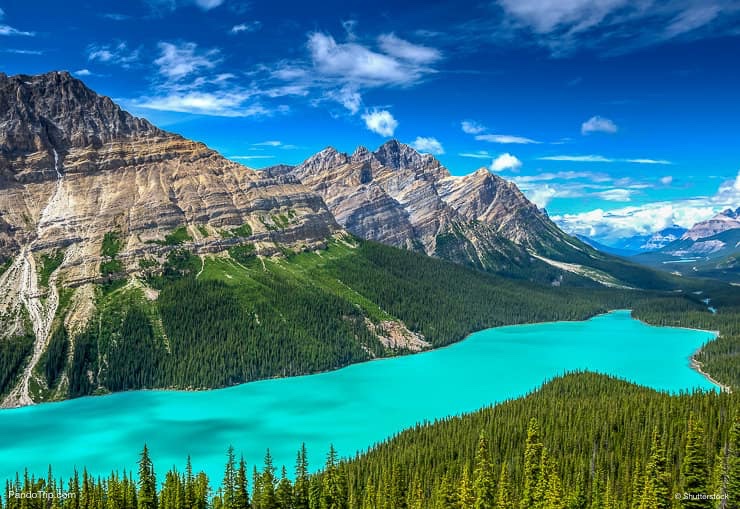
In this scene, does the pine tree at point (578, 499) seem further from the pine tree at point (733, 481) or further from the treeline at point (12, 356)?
the treeline at point (12, 356)

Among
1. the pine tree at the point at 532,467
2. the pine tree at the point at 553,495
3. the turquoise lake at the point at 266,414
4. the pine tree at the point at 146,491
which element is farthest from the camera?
the turquoise lake at the point at 266,414

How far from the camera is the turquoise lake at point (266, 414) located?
359 feet

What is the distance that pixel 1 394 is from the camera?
144000 millimetres

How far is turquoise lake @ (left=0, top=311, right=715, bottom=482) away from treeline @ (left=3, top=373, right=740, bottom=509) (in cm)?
1383

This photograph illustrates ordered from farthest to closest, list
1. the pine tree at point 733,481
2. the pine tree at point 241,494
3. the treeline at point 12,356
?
the treeline at point 12,356 < the pine tree at point 241,494 < the pine tree at point 733,481

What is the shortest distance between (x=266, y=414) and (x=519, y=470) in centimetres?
6467

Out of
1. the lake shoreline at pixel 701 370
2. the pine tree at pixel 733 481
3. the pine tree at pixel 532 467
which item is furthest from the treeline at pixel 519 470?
the lake shoreline at pixel 701 370

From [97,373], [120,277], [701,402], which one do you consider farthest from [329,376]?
[701,402]

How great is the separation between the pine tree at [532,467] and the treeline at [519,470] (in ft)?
0.65

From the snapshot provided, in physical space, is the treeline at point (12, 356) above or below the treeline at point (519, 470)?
above

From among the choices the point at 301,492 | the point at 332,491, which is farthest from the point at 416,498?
the point at 301,492

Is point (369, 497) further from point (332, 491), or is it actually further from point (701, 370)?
point (701, 370)

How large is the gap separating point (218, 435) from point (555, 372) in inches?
3901

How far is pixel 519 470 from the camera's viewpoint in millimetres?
86312
